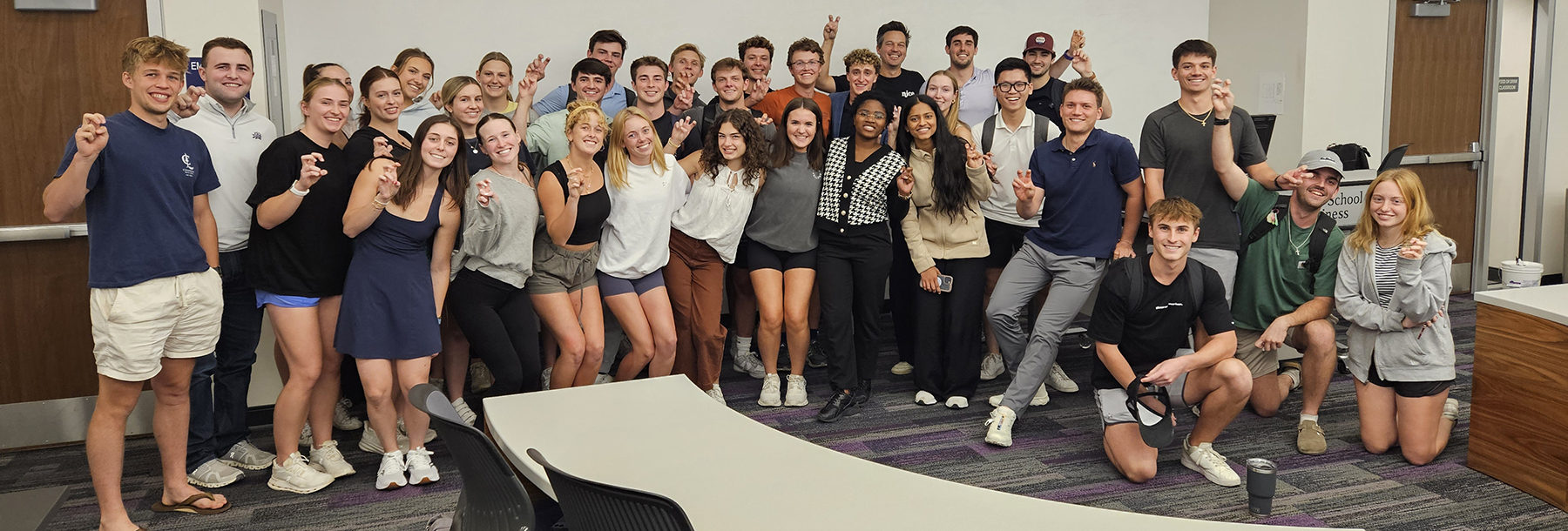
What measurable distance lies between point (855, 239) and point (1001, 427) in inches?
40.2

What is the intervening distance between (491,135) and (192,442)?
1.59 meters

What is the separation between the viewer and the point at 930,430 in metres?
4.37

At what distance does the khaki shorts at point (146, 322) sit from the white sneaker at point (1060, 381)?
11.5 ft

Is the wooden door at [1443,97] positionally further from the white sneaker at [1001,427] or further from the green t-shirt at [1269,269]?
the white sneaker at [1001,427]

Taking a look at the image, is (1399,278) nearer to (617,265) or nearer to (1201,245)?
(1201,245)

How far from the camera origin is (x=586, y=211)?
13.3ft

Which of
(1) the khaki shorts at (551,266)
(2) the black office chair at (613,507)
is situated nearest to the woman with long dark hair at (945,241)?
(1) the khaki shorts at (551,266)

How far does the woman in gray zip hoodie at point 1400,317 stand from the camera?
12.3 ft

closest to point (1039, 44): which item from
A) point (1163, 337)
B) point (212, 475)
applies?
point (1163, 337)

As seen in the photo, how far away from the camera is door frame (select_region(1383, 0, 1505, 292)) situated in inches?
260

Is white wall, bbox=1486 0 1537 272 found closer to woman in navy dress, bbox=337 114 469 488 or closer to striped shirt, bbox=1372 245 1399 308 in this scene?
striped shirt, bbox=1372 245 1399 308

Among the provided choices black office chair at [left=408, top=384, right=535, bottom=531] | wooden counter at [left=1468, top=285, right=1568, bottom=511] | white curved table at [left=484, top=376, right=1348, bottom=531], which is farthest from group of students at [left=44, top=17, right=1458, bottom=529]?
black office chair at [left=408, top=384, right=535, bottom=531]

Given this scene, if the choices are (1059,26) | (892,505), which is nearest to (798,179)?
(892,505)

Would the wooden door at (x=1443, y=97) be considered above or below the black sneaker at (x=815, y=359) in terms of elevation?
above
